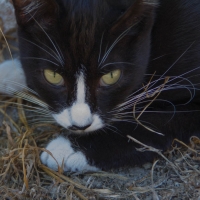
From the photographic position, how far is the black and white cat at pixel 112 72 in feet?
5.28

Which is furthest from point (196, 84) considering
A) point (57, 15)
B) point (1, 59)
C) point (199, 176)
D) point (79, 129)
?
point (1, 59)

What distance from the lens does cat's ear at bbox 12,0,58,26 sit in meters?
1.55

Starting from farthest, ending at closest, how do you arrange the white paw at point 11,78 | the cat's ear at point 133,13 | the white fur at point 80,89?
1. the white paw at point 11,78
2. the white fur at point 80,89
3. the cat's ear at point 133,13

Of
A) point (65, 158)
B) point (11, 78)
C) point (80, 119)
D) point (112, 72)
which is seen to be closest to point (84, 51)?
point (112, 72)

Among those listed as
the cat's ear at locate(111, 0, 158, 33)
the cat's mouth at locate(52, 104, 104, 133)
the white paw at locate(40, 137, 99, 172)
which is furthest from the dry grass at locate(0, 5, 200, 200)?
the cat's ear at locate(111, 0, 158, 33)

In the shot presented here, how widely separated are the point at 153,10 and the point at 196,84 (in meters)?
0.42

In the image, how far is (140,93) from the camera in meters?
1.92

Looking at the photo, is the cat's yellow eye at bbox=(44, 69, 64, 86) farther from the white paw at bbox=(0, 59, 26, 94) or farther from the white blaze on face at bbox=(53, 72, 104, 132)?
the white paw at bbox=(0, 59, 26, 94)

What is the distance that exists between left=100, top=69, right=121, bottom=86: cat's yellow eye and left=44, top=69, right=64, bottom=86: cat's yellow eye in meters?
0.15

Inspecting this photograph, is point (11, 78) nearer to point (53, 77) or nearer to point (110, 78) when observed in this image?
point (53, 77)

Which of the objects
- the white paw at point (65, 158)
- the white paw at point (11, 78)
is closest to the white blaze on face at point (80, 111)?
the white paw at point (65, 158)

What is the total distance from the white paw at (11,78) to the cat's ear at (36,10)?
0.58 meters

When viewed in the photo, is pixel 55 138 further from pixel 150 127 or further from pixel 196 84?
pixel 196 84

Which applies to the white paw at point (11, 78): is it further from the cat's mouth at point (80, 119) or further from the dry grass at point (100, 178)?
the cat's mouth at point (80, 119)
